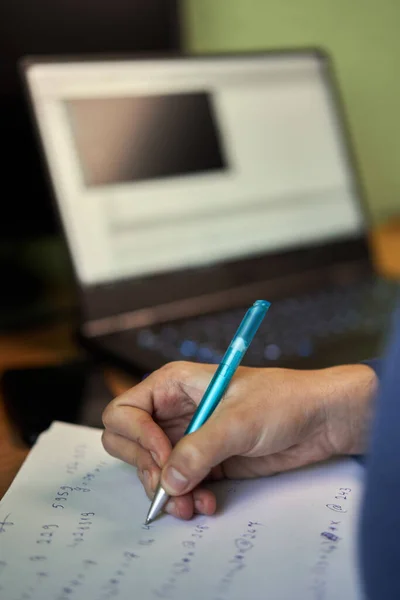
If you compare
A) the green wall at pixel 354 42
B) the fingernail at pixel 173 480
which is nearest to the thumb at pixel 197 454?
the fingernail at pixel 173 480

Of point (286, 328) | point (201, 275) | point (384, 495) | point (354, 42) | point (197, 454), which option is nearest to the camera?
point (384, 495)

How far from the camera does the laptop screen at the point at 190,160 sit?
66 cm

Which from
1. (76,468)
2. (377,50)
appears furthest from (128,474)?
(377,50)

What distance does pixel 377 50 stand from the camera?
116cm

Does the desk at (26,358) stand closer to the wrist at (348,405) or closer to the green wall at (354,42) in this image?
the wrist at (348,405)

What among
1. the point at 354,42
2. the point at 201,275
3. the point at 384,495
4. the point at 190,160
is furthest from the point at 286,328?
the point at 354,42

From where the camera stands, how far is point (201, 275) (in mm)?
719

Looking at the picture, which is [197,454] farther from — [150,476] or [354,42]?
[354,42]

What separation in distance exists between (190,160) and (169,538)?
0.50 metres

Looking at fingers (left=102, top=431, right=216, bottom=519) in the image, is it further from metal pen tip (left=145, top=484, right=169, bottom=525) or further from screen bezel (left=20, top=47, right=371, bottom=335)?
screen bezel (left=20, top=47, right=371, bottom=335)

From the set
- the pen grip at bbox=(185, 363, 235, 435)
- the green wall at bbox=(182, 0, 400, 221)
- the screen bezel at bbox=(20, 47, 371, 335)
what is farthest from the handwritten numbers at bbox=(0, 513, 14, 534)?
the green wall at bbox=(182, 0, 400, 221)

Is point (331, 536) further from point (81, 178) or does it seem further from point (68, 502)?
point (81, 178)

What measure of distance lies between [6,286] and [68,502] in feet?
1.69

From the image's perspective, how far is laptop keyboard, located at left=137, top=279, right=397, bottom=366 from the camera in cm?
54
